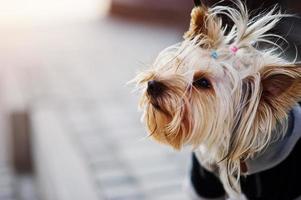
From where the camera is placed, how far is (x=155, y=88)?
1.10 metres

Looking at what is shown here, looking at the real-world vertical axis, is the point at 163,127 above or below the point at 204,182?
above

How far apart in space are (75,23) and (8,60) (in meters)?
0.69

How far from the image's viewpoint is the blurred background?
2.09 metres

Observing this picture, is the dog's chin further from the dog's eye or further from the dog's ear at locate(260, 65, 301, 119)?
the dog's ear at locate(260, 65, 301, 119)

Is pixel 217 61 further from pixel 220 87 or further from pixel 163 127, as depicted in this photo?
pixel 163 127

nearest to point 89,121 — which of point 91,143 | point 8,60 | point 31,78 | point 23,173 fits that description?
point 91,143

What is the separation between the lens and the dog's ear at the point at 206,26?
3.53 ft

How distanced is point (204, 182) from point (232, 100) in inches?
12.4

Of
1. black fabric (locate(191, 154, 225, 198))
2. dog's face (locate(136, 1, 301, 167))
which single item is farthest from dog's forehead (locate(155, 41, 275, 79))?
black fabric (locate(191, 154, 225, 198))

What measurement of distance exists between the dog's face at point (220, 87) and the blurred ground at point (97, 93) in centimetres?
11

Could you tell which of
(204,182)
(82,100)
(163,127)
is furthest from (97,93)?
(163,127)

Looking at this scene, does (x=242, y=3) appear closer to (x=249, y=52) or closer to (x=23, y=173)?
(x=249, y=52)

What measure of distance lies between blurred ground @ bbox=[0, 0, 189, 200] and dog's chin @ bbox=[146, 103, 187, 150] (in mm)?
110

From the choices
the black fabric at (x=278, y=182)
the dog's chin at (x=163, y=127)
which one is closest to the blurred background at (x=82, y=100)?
the dog's chin at (x=163, y=127)
